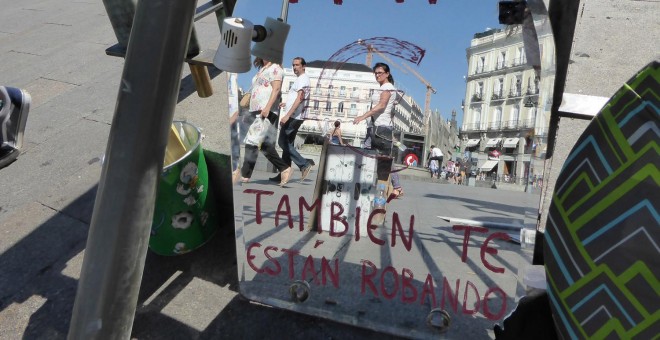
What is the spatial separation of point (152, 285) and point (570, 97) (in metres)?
2.36

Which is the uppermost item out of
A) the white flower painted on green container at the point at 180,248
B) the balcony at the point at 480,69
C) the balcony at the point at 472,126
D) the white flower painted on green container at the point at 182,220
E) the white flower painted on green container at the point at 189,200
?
the balcony at the point at 480,69

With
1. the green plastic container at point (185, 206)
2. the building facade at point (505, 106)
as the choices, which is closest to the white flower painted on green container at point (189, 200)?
the green plastic container at point (185, 206)

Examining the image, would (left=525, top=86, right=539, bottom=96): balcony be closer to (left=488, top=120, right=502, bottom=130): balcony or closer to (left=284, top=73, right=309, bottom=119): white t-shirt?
(left=488, top=120, right=502, bottom=130): balcony

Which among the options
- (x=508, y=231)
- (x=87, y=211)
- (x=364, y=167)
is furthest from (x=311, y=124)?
(x=87, y=211)

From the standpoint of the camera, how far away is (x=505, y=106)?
A: 1.88 m

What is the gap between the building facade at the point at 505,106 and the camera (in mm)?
1812

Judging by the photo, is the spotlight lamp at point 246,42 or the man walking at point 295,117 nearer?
the spotlight lamp at point 246,42

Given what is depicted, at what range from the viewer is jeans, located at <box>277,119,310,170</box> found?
2.22 meters

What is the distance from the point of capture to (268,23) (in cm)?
212

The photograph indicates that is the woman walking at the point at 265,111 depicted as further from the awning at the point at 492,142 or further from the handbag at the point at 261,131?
the awning at the point at 492,142

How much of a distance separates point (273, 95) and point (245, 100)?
5.0 inches

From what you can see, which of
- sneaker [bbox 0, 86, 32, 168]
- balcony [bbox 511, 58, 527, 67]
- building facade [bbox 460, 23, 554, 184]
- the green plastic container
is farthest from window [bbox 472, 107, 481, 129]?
sneaker [bbox 0, 86, 32, 168]

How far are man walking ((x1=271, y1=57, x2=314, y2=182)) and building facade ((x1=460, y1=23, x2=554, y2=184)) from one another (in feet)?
2.15

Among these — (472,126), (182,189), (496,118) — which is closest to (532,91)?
(496,118)
